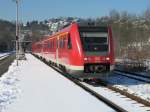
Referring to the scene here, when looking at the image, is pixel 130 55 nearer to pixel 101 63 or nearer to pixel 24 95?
pixel 101 63

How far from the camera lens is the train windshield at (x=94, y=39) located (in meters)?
19.5

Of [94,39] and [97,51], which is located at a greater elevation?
[94,39]

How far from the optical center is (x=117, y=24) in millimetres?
53562

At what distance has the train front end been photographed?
63.2 ft

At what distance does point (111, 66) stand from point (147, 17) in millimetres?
36006

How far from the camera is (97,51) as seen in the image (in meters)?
19.4

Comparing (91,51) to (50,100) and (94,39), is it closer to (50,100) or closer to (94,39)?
(94,39)

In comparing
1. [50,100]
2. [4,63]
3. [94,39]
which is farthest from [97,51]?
[4,63]

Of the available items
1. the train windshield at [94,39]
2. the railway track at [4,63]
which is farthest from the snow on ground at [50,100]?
the railway track at [4,63]

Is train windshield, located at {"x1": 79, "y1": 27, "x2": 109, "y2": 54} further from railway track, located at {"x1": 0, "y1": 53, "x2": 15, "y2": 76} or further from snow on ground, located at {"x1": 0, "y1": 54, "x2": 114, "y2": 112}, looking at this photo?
railway track, located at {"x1": 0, "y1": 53, "x2": 15, "y2": 76}

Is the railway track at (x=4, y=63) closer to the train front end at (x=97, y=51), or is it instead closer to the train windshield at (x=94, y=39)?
the train windshield at (x=94, y=39)

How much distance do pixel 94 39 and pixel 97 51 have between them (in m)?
0.63

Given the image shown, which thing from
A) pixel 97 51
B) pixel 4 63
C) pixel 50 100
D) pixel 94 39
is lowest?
pixel 50 100

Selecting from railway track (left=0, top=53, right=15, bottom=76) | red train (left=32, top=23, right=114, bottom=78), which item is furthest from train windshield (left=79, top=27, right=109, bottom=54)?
railway track (left=0, top=53, right=15, bottom=76)
